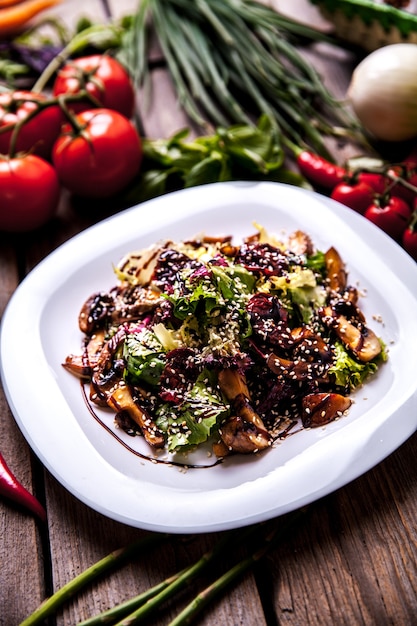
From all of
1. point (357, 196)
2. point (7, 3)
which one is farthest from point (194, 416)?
point (7, 3)

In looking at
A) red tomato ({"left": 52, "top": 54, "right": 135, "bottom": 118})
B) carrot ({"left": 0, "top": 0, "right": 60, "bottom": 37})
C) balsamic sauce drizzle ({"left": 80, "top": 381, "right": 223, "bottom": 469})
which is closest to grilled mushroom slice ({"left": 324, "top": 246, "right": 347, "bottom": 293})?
balsamic sauce drizzle ({"left": 80, "top": 381, "right": 223, "bottom": 469})

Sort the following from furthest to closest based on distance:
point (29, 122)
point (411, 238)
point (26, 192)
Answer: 1. point (29, 122)
2. point (26, 192)
3. point (411, 238)

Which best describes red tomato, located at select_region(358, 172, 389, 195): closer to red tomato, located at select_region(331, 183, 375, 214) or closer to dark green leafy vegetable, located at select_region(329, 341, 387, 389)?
red tomato, located at select_region(331, 183, 375, 214)

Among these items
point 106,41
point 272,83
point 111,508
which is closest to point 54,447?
point 111,508

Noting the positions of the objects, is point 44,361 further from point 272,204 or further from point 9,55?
point 9,55

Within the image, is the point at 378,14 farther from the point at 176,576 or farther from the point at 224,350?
the point at 176,576
